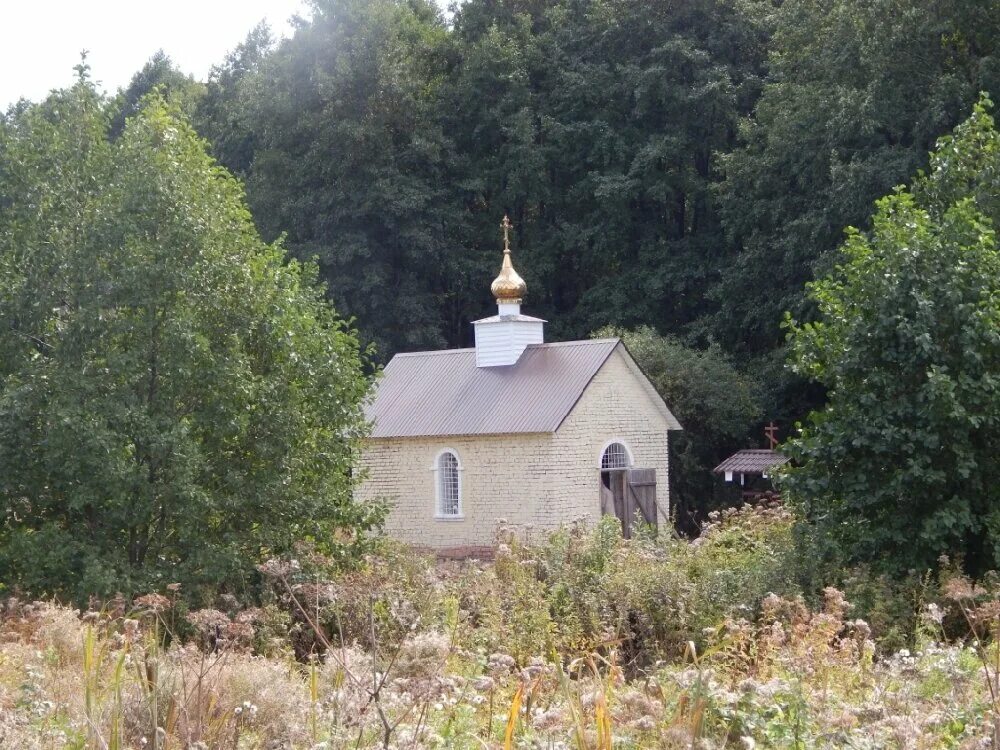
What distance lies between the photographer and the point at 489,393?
2947 cm

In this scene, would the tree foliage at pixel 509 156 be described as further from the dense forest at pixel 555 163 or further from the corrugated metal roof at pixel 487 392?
the corrugated metal roof at pixel 487 392

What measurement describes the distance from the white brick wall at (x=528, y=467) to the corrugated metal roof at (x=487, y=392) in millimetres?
272

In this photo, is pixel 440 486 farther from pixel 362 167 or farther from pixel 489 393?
pixel 362 167

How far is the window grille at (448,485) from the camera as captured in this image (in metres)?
29.2

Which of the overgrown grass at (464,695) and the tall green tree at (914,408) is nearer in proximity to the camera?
the overgrown grass at (464,695)

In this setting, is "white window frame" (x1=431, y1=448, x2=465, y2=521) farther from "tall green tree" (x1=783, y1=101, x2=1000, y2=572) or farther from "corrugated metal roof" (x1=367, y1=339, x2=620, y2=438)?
"tall green tree" (x1=783, y1=101, x2=1000, y2=572)

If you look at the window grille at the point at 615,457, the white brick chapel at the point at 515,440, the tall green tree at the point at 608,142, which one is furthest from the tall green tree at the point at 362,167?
the window grille at the point at 615,457

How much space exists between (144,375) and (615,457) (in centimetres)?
1560

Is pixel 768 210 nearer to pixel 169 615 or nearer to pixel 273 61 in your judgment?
pixel 273 61

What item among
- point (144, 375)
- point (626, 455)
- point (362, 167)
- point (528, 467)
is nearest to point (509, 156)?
point (362, 167)

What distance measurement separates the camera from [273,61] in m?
45.3

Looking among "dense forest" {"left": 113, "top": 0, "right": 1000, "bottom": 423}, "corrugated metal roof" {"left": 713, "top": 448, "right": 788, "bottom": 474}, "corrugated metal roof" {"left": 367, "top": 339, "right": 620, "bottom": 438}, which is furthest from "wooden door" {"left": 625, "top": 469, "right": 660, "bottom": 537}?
"dense forest" {"left": 113, "top": 0, "right": 1000, "bottom": 423}

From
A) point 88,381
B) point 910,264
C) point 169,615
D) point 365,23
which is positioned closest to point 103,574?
point 169,615

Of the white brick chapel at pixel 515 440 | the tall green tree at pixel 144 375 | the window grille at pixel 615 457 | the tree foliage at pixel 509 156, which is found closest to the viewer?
the tall green tree at pixel 144 375
